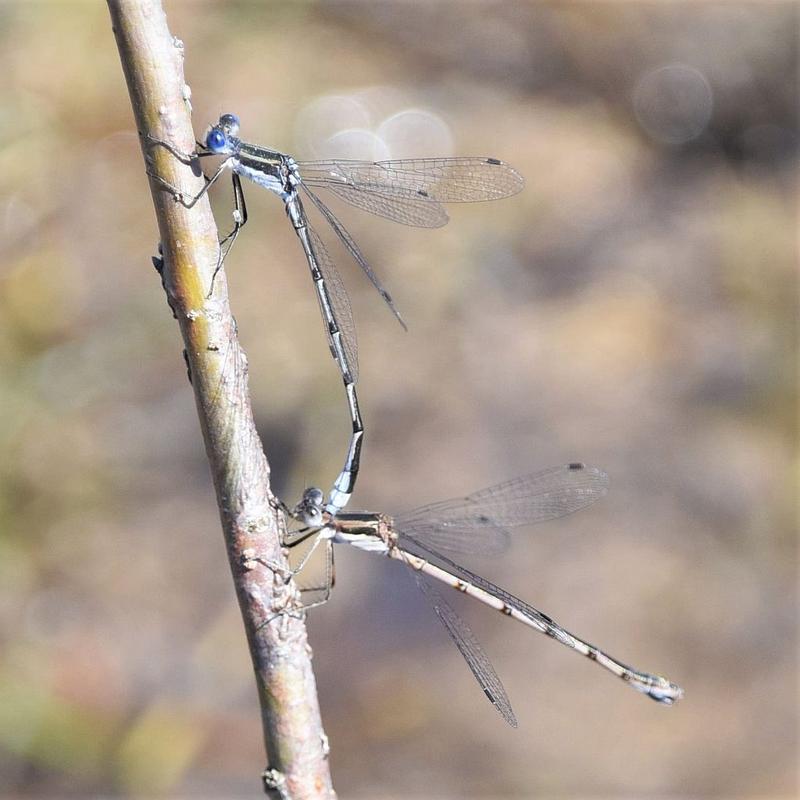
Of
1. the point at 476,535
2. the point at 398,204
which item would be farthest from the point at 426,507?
the point at 398,204

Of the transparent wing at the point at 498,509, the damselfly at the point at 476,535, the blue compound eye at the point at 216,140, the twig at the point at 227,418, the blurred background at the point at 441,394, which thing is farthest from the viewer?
the blurred background at the point at 441,394

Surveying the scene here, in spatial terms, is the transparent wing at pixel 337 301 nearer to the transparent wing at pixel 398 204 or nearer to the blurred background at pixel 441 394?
the transparent wing at pixel 398 204

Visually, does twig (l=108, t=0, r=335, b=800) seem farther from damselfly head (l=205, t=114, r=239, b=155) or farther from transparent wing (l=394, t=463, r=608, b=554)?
transparent wing (l=394, t=463, r=608, b=554)

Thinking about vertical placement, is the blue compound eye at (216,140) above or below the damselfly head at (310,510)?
above

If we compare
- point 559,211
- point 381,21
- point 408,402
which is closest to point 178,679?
point 408,402

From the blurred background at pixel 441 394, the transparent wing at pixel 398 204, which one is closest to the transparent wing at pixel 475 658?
the transparent wing at pixel 398 204

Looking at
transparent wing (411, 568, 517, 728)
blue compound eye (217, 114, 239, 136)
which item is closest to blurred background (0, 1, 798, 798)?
Result: transparent wing (411, 568, 517, 728)

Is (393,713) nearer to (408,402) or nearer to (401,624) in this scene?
(401,624)
